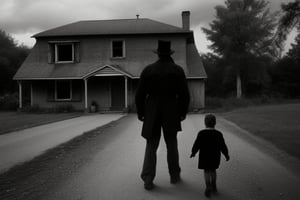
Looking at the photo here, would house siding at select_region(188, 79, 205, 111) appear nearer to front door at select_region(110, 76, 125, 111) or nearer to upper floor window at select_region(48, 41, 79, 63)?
front door at select_region(110, 76, 125, 111)

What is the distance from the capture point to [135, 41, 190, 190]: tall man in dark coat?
4.56m

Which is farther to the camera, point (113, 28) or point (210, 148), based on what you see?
point (113, 28)

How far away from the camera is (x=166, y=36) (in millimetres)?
23969

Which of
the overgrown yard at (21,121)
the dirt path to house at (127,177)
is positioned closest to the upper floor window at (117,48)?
the overgrown yard at (21,121)

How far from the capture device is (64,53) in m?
24.9

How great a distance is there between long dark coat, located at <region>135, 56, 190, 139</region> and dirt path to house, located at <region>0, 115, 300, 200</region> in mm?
878

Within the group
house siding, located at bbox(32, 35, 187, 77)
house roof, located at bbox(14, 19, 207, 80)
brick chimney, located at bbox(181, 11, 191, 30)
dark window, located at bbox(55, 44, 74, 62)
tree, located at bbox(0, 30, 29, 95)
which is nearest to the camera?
house roof, located at bbox(14, 19, 207, 80)

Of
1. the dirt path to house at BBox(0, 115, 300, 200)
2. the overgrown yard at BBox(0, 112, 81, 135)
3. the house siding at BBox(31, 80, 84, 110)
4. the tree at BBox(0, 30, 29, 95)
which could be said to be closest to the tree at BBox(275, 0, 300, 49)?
the dirt path to house at BBox(0, 115, 300, 200)

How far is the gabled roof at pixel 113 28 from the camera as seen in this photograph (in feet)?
78.5

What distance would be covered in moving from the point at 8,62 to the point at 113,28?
17.4 meters

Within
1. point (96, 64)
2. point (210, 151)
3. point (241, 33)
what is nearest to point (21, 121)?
point (96, 64)

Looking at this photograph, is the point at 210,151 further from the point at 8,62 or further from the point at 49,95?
the point at 8,62

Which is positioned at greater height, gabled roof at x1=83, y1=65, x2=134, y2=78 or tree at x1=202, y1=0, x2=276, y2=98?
tree at x1=202, y1=0, x2=276, y2=98

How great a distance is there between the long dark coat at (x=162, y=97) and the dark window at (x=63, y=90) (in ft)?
66.4
